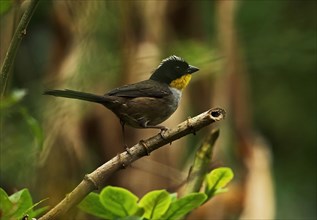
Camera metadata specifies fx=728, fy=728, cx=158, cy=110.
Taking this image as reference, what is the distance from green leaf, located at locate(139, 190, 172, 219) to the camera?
1.37 metres

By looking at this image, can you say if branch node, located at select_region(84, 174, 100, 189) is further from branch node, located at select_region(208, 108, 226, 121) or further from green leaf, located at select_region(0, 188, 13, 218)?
branch node, located at select_region(208, 108, 226, 121)

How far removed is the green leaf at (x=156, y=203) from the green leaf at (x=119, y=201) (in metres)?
0.02

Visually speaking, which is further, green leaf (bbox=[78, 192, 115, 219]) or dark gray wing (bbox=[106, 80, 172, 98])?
dark gray wing (bbox=[106, 80, 172, 98])

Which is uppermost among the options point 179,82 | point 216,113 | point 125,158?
Result: point 179,82

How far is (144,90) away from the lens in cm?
256

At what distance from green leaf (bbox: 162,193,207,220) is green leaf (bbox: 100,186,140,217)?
0.21ft

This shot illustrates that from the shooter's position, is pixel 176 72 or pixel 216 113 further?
pixel 176 72

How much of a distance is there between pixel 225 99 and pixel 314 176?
5.52 ft

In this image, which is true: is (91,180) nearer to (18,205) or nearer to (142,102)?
(18,205)

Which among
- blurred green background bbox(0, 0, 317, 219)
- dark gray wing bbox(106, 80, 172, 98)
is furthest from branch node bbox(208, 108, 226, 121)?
blurred green background bbox(0, 0, 317, 219)

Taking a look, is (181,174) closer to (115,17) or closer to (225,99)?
(225,99)

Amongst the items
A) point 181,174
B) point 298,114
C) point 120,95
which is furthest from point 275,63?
point 120,95

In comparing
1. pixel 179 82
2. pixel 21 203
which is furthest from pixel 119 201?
pixel 179 82

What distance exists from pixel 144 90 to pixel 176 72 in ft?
0.83
